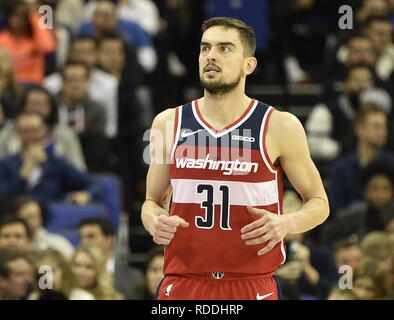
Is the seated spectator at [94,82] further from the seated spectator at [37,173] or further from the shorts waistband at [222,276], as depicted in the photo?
the shorts waistband at [222,276]

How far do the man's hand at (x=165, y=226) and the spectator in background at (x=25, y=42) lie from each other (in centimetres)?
632

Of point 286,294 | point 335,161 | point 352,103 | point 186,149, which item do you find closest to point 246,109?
point 186,149

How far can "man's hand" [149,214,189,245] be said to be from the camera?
5.53m

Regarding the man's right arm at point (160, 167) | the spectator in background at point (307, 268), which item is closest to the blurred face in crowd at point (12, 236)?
the spectator in background at point (307, 268)

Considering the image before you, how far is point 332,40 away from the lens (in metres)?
12.8

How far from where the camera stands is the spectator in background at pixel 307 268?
29.5 feet

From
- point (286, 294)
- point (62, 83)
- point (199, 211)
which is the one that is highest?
point (62, 83)

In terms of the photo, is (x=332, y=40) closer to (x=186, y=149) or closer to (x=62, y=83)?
(x=62, y=83)

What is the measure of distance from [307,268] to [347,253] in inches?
15.8

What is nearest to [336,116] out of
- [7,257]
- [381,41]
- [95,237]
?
[381,41]

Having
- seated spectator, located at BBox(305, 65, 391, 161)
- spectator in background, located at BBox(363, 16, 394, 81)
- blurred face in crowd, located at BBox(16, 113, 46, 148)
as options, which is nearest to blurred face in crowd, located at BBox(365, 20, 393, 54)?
spectator in background, located at BBox(363, 16, 394, 81)

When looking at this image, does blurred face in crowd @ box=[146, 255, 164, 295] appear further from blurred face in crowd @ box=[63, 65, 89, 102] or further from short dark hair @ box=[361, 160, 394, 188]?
blurred face in crowd @ box=[63, 65, 89, 102]

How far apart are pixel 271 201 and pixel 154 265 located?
9.47ft

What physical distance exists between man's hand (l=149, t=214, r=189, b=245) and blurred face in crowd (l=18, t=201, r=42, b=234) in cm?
396
